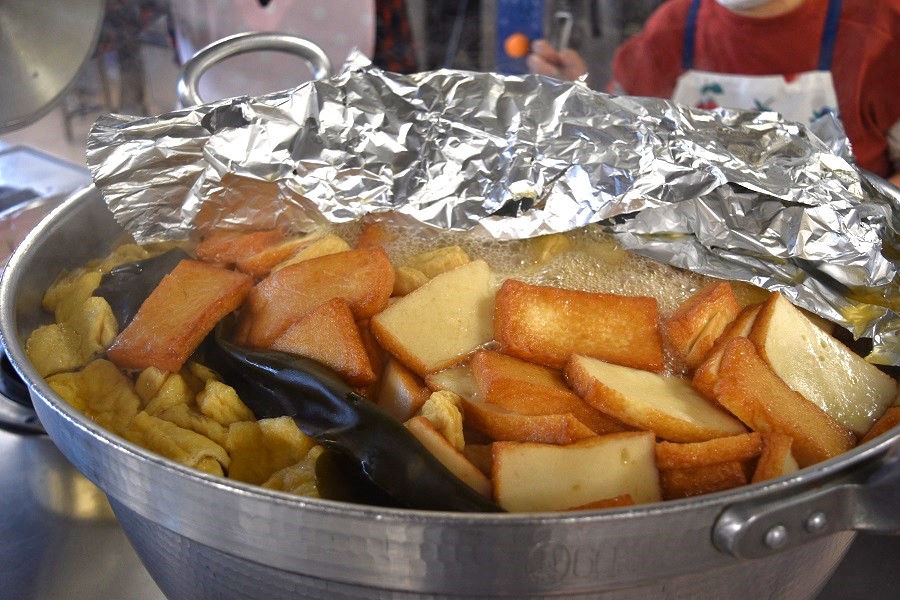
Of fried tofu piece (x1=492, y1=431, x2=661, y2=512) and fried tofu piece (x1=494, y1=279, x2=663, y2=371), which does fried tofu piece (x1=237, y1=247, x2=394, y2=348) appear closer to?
fried tofu piece (x1=494, y1=279, x2=663, y2=371)

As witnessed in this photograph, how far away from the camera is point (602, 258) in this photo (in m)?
0.94

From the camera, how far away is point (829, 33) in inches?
59.7

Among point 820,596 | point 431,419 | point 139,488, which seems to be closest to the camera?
point 139,488

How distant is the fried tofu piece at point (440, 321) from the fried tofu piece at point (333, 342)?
0.12 feet

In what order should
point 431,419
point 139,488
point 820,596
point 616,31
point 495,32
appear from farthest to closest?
1. point 495,32
2. point 616,31
3. point 820,596
4. point 431,419
5. point 139,488

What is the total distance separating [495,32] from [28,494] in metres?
2.11

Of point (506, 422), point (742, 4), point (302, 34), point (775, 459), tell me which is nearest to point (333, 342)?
point (506, 422)

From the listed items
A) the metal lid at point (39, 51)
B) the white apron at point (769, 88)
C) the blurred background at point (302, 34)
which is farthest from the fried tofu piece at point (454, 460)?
the blurred background at point (302, 34)

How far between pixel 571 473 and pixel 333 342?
263 millimetres

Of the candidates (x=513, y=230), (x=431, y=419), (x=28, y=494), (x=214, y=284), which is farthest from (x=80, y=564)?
(x=513, y=230)

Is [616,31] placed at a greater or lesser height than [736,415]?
lesser

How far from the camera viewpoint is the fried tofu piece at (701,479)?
25.1 inches

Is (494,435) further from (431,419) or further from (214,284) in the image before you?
(214,284)

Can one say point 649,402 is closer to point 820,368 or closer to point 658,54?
point 820,368
